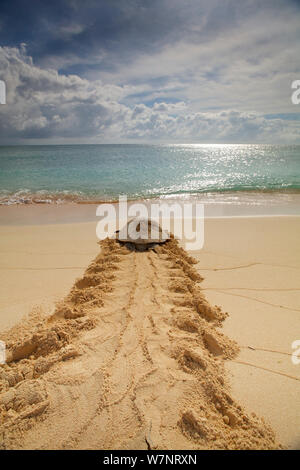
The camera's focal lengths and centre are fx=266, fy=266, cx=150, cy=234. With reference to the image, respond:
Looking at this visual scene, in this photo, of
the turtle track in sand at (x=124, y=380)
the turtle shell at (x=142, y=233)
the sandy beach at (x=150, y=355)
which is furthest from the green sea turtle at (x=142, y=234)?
the turtle track in sand at (x=124, y=380)

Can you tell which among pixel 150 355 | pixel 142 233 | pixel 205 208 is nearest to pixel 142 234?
pixel 142 233

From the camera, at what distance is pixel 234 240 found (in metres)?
5.09

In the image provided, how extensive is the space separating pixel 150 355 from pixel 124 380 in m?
0.27

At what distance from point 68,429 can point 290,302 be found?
99.6 inches

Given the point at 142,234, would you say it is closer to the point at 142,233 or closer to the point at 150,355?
the point at 142,233

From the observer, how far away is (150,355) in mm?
1900

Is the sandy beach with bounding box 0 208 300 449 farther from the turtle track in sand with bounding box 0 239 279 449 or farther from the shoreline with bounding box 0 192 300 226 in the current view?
the shoreline with bounding box 0 192 300 226

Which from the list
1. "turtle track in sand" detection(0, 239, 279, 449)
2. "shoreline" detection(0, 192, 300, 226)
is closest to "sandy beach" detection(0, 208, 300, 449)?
"turtle track in sand" detection(0, 239, 279, 449)

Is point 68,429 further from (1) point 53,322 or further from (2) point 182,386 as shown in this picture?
(1) point 53,322

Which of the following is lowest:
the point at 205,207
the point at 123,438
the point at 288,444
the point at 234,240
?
the point at 288,444

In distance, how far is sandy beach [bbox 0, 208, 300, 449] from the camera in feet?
4.74

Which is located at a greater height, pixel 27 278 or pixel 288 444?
pixel 27 278
